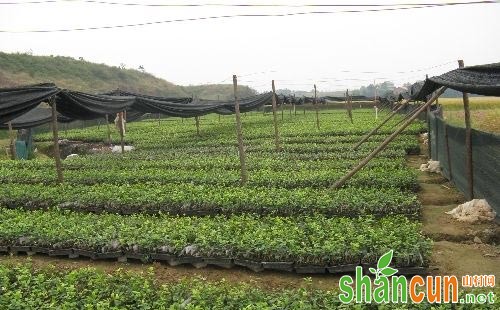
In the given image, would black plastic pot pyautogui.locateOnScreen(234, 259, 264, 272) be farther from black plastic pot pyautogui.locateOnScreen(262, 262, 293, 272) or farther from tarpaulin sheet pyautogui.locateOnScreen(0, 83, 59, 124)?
tarpaulin sheet pyautogui.locateOnScreen(0, 83, 59, 124)

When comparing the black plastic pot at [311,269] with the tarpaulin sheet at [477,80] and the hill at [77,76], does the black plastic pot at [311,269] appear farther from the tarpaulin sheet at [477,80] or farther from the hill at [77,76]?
the hill at [77,76]

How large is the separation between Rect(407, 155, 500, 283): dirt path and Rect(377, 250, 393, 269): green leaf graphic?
0.73m

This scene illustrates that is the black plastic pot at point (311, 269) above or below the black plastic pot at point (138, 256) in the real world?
below

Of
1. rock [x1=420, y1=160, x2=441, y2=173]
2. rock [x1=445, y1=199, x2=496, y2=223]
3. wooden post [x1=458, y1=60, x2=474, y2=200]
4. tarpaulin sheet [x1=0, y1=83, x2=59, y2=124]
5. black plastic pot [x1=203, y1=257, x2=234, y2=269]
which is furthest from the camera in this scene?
rock [x1=420, y1=160, x2=441, y2=173]

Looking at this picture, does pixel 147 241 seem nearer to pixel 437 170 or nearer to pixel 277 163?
pixel 277 163

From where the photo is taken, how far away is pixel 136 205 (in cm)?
1030

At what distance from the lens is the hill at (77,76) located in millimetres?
58109

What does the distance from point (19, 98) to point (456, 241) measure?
36.4ft

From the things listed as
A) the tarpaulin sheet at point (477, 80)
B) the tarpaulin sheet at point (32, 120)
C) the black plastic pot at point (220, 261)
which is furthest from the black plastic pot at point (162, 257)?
the tarpaulin sheet at point (32, 120)

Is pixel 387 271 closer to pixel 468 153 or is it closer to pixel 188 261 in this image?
pixel 188 261

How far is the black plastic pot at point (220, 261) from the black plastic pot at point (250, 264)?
106 millimetres

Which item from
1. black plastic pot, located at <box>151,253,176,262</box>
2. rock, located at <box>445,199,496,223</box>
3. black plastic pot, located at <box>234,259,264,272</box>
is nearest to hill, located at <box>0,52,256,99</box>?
black plastic pot, located at <box>151,253,176,262</box>

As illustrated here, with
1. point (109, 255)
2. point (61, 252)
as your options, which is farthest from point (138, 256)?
point (61, 252)

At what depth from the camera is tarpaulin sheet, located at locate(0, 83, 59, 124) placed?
11328 millimetres
